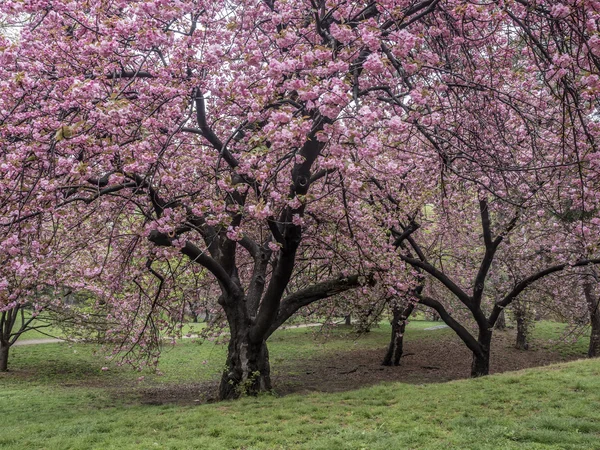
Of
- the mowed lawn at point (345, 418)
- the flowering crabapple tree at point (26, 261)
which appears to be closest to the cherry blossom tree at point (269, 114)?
the flowering crabapple tree at point (26, 261)

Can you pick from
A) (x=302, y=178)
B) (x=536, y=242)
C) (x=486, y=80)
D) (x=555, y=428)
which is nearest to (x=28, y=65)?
(x=302, y=178)

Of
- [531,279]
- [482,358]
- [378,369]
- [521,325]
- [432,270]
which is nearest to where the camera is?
[531,279]

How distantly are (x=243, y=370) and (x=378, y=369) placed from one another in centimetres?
730

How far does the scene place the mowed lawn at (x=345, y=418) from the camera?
20.8 feet

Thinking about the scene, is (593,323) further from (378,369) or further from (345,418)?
(345,418)

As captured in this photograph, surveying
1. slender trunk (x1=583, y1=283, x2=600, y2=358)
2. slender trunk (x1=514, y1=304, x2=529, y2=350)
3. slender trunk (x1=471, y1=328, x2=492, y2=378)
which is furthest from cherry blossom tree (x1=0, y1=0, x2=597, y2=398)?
slender trunk (x1=583, y1=283, x2=600, y2=358)

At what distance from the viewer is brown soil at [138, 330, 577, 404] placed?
12234mm

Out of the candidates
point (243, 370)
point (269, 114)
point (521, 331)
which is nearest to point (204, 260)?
point (243, 370)

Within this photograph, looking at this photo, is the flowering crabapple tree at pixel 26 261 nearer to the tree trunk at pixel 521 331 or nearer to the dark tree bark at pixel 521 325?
the dark tree bark at pixel 521 325

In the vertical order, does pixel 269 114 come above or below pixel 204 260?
above

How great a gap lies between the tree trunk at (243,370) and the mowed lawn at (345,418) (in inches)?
20.4

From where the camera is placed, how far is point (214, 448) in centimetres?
646

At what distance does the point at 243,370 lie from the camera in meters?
10.2

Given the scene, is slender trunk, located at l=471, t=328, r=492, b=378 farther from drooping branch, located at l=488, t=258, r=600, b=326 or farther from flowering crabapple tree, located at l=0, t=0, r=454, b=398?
flowering crabapple tree, located at l=0, t=0, r=454, b=398
